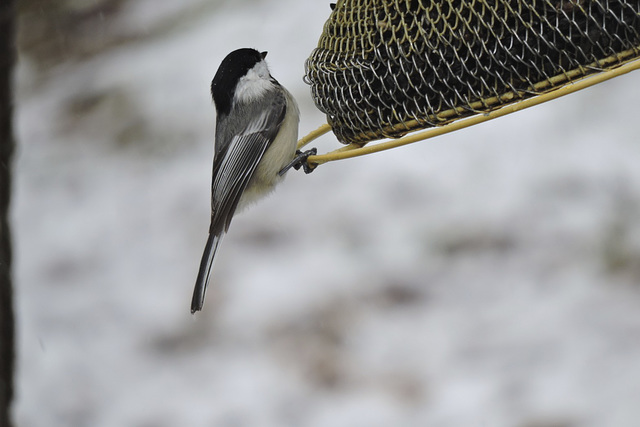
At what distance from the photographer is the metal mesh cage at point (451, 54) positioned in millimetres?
1405

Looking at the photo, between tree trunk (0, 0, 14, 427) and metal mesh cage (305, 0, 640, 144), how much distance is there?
3.91 ft

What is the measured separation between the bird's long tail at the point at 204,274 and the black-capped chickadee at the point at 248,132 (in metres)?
0.05

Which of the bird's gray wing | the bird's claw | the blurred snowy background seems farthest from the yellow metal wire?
the blurred snowy background

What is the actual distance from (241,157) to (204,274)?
441 mm

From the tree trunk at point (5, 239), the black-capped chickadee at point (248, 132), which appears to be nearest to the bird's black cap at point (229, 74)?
the black-capped chickadee at point (248, 132)

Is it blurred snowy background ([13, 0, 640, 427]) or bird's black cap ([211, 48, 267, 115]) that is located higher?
bird's black cap ([211, 48, 267, 115])

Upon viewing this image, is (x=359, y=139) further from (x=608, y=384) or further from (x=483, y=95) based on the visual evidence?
(x=608, y=384)

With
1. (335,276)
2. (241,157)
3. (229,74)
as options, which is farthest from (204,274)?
(335,276)

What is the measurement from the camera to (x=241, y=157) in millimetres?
2354

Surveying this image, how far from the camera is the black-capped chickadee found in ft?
Answer: 7.61

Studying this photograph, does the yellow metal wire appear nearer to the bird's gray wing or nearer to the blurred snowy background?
the bird's gray wing

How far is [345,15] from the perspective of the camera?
1.86 metres

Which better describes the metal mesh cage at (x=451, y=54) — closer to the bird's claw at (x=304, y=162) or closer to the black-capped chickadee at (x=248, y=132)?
the bird's claw at (x=304, y=162)

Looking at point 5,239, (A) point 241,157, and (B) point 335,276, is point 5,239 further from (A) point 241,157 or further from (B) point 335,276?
(B) point 335,276
